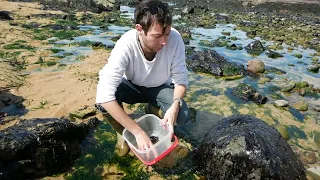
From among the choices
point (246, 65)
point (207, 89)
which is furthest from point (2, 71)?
point (246, 65)

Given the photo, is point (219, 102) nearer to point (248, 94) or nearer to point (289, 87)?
point (248, 94)

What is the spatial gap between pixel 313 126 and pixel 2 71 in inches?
262

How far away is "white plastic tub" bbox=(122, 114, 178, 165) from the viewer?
111 inches

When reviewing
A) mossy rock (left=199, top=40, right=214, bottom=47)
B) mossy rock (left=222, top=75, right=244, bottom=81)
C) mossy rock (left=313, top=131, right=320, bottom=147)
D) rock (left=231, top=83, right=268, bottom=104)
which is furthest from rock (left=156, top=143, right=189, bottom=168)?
mossy rock (left=199, top=40, right=214, bottom=47)

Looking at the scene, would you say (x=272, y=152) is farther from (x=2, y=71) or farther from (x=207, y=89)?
(x=2, y=71)

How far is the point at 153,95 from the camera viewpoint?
12.7 ft

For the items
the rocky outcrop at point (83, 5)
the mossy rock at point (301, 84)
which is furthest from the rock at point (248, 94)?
the rocky outcrop at point (83, 5)

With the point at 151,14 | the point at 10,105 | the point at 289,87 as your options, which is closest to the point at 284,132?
the point at 289,87

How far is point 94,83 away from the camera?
6062 mm

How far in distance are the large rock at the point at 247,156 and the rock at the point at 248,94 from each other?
231 cm

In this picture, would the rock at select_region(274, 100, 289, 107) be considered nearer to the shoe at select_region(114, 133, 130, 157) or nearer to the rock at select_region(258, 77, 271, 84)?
the rock at select_region(258, 77, 271, 84)

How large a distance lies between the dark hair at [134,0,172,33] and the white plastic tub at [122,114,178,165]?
1234 millimetres

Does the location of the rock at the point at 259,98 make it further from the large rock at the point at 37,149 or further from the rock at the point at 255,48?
the rock at the point at 255,48

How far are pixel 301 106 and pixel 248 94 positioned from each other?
1.07 meters
